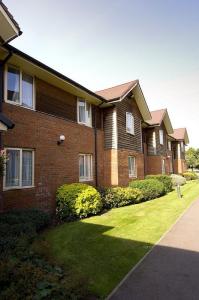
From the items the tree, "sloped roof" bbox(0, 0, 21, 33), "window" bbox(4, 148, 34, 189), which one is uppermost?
"sloped roof" bbox(0, 0, 21, 33)

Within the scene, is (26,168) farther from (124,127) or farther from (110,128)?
(124,127)

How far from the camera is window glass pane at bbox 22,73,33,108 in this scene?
10952 mm

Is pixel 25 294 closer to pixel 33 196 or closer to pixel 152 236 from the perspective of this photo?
pixel 152 236

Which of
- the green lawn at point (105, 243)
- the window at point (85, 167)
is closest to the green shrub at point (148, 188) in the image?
the window at point (85, 167)

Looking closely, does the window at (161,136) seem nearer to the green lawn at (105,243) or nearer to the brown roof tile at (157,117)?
the brown roof tile at (157,117)

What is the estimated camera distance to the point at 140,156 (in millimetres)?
20125

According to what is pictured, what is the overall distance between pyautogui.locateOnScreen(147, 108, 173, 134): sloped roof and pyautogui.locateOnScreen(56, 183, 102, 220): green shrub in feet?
51.5

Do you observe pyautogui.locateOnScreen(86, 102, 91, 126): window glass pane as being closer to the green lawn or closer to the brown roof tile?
the green lawn

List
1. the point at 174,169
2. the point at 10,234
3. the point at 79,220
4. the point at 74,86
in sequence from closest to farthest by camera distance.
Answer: the point at 10,234
the point at 79,220
the point at 74,86
the point at 174,169

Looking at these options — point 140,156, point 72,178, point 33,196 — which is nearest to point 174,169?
point 140,156

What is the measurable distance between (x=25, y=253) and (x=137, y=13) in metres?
9.33

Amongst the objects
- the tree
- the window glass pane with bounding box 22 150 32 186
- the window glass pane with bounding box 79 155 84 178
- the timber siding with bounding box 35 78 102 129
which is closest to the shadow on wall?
the window glass pane with bounding box 22 150 32 186

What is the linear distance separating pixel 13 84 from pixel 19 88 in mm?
289

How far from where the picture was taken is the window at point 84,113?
14.8m
